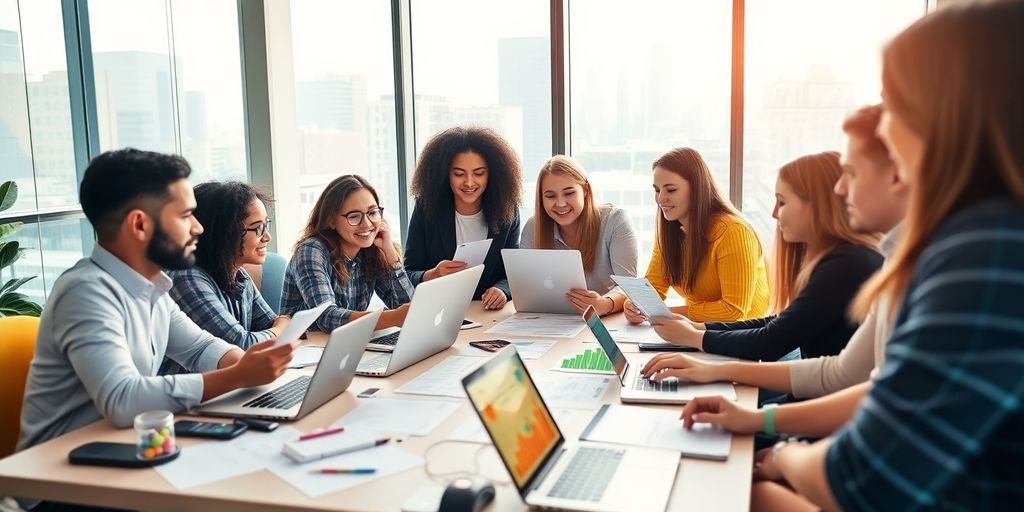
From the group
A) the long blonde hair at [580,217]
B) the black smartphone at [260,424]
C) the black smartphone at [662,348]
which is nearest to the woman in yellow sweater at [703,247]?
the long blonde hair at [580,217]

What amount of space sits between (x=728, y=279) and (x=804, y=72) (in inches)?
67.9

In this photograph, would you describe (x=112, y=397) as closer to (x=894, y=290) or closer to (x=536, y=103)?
(x=894, y=290)

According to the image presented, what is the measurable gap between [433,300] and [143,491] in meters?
0.93

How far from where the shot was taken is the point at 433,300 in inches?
83.7

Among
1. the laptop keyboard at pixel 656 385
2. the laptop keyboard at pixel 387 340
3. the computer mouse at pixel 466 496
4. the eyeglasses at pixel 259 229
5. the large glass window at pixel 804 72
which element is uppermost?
the large glass window at pixel 804 72

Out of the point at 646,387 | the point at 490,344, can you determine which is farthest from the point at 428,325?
the point at 646,387

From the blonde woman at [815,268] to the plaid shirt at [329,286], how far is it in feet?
4.21

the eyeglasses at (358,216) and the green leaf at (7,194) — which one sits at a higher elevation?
the green leaf at (7,194)

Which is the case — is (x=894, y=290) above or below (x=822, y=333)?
above

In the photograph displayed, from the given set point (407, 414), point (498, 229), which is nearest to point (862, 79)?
point (498, 229)

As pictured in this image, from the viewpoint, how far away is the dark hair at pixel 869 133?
1.20 metres

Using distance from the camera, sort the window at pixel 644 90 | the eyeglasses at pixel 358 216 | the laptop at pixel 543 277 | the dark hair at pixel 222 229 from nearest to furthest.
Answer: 1. the dark hair at pixel 222 229
2. the laptop at pixel 543 277
3. the eyeglasses at pixel 358 216
4. the window at pixel 644 90

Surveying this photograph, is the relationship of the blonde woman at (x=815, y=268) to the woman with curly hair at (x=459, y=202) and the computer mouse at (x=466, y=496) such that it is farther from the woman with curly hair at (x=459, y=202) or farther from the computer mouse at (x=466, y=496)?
the woman with curly hair at (x=459, y=202)

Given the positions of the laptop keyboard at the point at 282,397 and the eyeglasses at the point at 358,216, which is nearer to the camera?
the laptop keyboard at the point at 282,397
